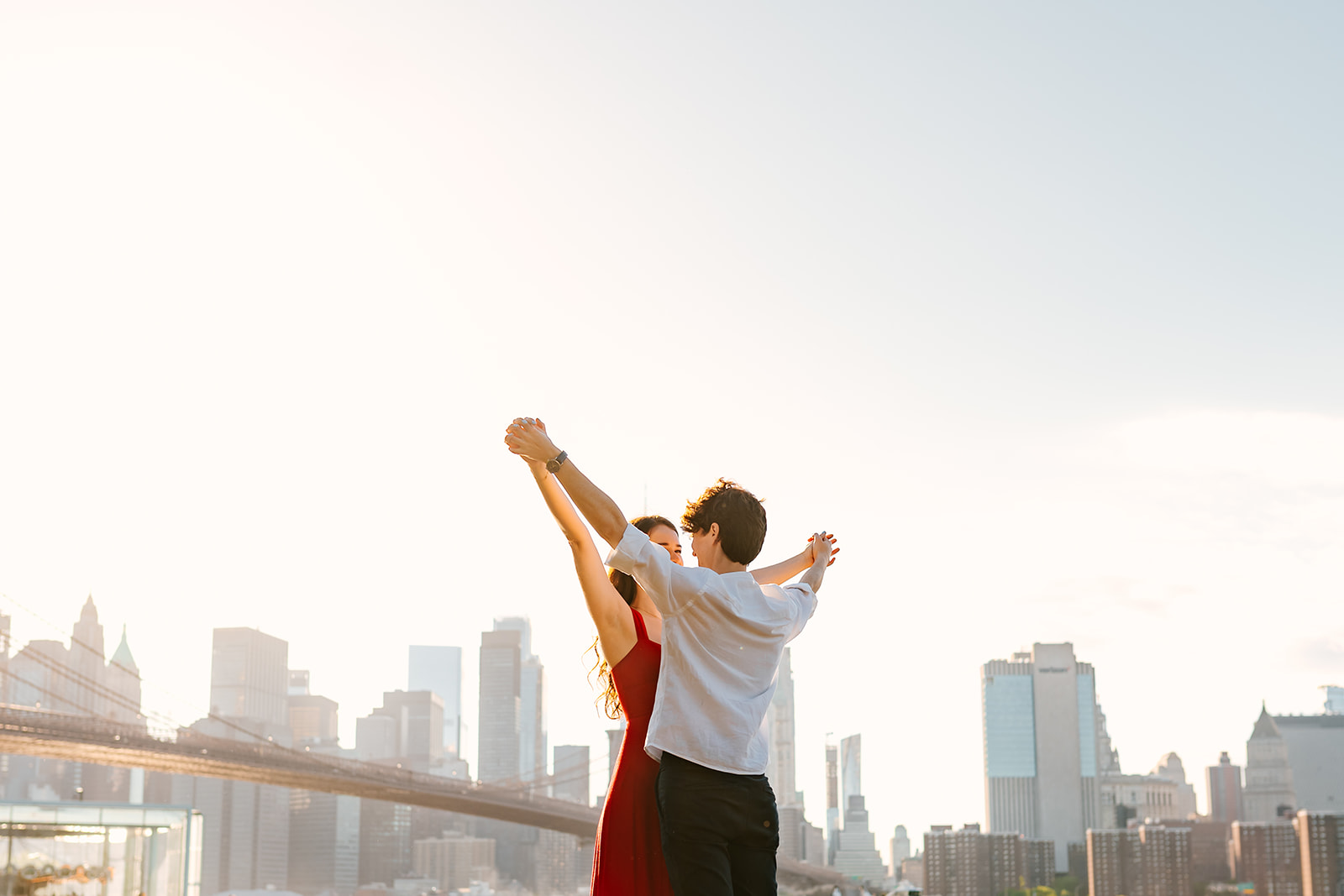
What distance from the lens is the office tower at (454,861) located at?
83.5 metres

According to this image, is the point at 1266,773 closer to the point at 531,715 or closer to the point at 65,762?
the point at 531,715

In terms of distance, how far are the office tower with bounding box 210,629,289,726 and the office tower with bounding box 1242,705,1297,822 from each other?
267ft

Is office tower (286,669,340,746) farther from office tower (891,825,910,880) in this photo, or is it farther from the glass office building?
the glass office building

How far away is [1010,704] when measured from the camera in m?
134

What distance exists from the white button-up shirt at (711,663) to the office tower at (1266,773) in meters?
122

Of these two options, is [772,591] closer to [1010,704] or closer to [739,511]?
[739,511]

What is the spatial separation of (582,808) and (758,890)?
33.2 metres

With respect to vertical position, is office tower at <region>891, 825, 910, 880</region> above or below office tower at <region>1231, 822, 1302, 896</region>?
below

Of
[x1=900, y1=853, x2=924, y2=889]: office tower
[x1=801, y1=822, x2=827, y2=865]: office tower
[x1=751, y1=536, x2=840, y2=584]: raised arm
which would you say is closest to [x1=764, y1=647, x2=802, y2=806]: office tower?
[x1=801, y1=822, x2=827, y2=865]: office tower

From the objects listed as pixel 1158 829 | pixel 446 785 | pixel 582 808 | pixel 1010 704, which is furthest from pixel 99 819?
pixel 1010 704

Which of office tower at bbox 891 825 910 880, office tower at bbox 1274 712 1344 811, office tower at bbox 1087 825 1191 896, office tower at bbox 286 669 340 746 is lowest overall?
office tower at bbox 891 825 910 880

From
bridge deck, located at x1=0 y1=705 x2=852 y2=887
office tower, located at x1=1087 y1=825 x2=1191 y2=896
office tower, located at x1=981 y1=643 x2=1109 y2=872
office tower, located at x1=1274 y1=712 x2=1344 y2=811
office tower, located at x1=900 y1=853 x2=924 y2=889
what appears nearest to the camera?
bridge deck, located at x1=0 y1=705 x2=852 y2=887

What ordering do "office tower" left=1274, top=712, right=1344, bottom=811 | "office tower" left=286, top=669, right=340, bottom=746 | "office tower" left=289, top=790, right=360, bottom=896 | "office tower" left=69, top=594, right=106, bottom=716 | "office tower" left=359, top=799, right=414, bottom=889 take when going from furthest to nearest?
"office tower" left=1274, top=712, right=1344, bottom=811, "office tower" left=286, top=669, right=340, bottom=746, "office tower" left=359, top=799, right=414, bottom=889, "office tower" left=289, top=790, right=360, bottom=896, "office tower" left=69, top=594, right=106, bottom=716

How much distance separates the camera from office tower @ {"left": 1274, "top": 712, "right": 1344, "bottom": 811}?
377ft
